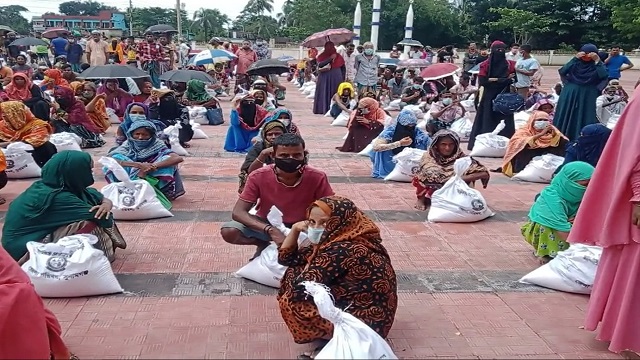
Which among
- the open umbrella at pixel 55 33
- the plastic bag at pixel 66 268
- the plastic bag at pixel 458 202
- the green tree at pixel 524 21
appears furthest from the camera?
the green tree at pixel 524 21

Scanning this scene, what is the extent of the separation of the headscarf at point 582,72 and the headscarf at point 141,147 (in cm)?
554

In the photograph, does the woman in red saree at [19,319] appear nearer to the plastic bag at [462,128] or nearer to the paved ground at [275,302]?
the paved ground at [275,302]

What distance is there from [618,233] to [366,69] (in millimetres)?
11096

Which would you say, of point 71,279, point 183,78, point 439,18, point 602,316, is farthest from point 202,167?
point 439,18

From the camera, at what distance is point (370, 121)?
877 cm

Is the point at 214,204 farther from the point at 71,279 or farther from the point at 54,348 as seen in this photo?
the point at 54,348

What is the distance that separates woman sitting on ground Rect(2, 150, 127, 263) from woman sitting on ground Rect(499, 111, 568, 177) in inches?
203

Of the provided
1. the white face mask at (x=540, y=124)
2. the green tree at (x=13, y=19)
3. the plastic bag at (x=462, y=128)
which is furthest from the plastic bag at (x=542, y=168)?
the green tree at (x=13, y=19)

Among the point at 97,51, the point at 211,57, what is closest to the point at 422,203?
the point at 211,57

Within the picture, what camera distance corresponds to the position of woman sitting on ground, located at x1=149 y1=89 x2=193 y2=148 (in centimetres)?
884

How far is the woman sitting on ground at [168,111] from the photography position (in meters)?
8.84

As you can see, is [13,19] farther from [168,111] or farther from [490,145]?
[490,145]

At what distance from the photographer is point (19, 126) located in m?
7.13

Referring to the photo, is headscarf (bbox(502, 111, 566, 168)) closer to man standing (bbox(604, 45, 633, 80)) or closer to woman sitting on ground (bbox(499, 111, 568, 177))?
woman sitting on ground (bbox(499, 111, 568, 177))
